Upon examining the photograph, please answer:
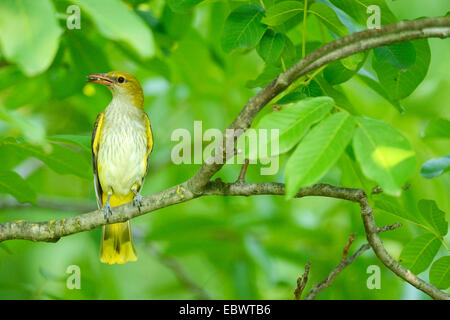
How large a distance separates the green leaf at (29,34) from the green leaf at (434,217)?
192 centimetres

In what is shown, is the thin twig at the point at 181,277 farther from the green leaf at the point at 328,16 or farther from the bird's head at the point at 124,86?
the green leaf at the point at 328,16

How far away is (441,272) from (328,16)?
1351 millimetres

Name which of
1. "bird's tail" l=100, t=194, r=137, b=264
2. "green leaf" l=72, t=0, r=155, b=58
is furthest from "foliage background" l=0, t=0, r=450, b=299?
"green leaf" l=72, t=0, r=155, b=58

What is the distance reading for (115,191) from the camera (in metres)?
4.62

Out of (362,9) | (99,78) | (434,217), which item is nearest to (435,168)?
(434,217)

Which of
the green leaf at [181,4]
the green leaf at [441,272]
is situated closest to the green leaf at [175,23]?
the green leaf at [181,4]

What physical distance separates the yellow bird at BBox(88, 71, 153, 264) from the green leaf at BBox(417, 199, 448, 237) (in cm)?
228

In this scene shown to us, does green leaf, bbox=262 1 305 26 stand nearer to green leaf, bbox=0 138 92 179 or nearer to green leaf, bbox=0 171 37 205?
green leaf, bbox=0 138 92 179

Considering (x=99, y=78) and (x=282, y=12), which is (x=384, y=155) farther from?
(x=99, y=78)

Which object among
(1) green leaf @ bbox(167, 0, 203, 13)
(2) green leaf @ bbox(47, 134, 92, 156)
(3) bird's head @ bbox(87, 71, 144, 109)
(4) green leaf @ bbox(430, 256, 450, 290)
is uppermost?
(3) bird's head @ bbox(87, 71, 144, 109)

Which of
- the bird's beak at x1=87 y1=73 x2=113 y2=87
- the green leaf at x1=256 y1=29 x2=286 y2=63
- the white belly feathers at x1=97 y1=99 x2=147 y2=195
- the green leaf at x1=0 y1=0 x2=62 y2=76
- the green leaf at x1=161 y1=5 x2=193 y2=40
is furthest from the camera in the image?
the white belly feathers at x1=97 y1=99 x2=147 y2=195

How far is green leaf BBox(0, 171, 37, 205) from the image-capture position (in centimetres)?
301
